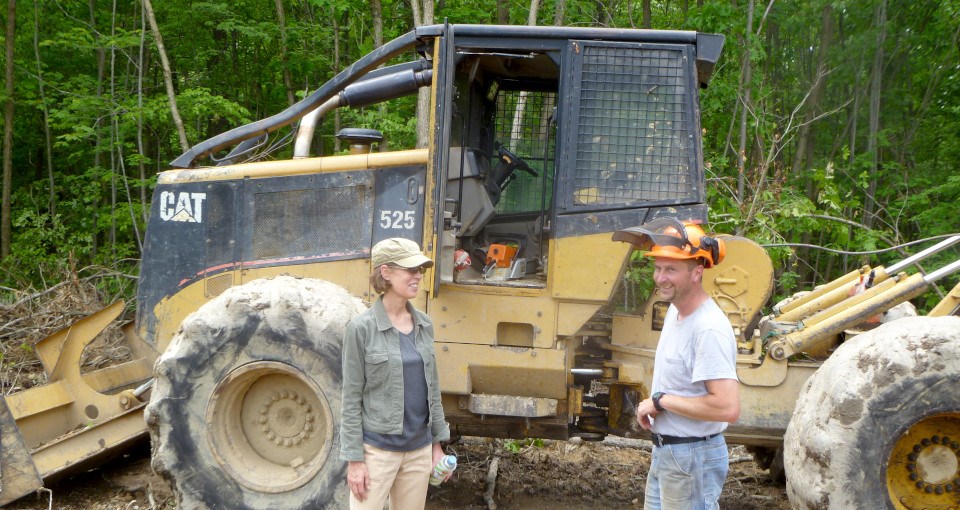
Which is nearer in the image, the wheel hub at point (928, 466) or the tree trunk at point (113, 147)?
the wheel hub at point (928, 466)

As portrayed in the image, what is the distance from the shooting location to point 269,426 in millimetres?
4684

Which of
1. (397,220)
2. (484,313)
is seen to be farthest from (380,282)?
(397,220)

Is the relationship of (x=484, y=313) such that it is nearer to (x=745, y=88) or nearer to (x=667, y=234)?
(x=667, y=234)

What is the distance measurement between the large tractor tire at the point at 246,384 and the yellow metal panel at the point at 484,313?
1.58ft

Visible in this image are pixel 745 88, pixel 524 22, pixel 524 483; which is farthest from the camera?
pixel 524 22

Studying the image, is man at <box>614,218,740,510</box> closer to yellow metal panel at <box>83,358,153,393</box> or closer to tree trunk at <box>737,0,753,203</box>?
yellow metal panel at <box>83,358,153,393</box>

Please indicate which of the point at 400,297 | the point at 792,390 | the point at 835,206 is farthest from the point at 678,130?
the point at 835,206

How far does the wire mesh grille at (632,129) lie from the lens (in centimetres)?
460

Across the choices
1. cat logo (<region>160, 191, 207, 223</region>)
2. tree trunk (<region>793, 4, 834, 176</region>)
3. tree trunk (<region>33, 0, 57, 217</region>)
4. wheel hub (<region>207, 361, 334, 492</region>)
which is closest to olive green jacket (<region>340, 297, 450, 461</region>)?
wheel hub (<region>207, 361, 334, 492</region>)

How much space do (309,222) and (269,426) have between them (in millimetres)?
1186

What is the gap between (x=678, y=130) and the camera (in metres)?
4.61

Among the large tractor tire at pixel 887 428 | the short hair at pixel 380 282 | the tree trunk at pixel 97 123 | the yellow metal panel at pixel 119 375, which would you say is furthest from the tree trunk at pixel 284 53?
the large tractor tire at pixel 887 428

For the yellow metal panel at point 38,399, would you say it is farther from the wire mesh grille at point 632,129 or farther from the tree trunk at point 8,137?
the tree trunk at point 8,137

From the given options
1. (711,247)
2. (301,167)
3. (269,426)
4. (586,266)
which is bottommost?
(269,426)
